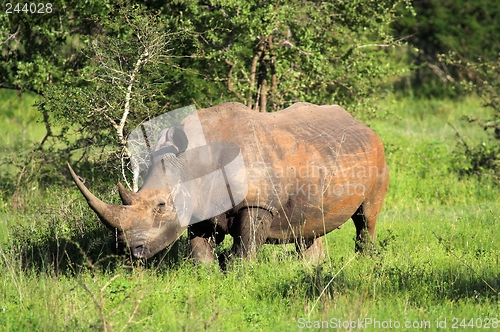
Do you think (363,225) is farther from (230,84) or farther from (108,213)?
(108,213)

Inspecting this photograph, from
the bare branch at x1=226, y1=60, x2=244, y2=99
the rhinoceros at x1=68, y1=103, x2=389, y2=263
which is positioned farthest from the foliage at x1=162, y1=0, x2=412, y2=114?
the rhinoceros at x1=68, y1=103, x2=389, y2=263

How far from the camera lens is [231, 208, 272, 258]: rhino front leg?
23.0 ft

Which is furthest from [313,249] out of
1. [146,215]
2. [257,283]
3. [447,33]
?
[447,33]

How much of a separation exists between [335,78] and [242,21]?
2083 millimetres

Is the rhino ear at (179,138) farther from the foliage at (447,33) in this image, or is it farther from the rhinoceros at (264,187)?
the foliage at (447,33)

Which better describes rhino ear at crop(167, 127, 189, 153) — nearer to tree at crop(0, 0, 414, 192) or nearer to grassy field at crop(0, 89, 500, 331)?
grassy field at crop(0, 89, 500, 331)

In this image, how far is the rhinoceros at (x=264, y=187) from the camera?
6.77 metres

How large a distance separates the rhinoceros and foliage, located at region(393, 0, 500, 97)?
10687mm

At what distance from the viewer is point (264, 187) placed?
7105 millimetres

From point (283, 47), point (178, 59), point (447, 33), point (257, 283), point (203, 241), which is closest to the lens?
point (257, 283)

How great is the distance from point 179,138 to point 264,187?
0.89 metres

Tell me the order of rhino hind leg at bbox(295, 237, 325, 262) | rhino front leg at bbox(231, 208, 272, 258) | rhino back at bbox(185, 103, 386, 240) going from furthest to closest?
rhino hind leg at bbox(295, 237, 325, 262) → rhino back at bbox(185, 103, 386, 240) → rhino front leg at bbox(231, 208, 272, 258)

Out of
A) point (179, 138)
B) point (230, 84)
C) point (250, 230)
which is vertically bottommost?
point (250, 230)

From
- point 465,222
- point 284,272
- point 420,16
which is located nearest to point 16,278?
point 284,272
